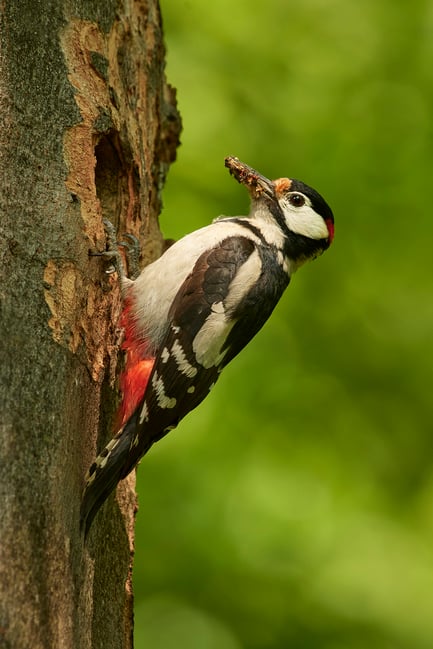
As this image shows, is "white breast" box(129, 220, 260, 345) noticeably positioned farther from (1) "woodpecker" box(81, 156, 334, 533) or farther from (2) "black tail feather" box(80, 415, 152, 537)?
(2) "black tail feather" box(80, 415, 152, 537)

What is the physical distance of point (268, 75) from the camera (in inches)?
213

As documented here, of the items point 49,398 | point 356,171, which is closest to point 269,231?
point 356,171

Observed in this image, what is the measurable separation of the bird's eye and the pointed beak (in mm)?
92

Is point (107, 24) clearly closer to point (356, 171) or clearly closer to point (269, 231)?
point (269, 231)

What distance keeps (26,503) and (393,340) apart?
10.7 ft

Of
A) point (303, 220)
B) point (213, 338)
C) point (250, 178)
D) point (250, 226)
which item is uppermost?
point (250, 178)

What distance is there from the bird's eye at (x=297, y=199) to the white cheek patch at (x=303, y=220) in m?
0.01

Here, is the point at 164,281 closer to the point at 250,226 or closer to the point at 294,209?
the point at 250,226

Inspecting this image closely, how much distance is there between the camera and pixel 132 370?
10.7ft

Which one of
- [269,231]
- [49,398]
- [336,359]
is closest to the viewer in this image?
[49,398]

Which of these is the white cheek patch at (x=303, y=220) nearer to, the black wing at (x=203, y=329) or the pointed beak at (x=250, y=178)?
the pointed beak at (x=250, y=178)

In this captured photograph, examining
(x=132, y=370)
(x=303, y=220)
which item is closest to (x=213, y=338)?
(x=132, y=370)

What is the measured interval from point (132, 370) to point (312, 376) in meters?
1.97

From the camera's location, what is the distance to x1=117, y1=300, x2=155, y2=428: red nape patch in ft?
10.2
